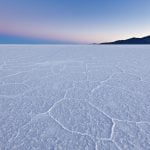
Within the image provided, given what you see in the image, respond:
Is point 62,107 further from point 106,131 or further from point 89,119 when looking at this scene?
point 106,131

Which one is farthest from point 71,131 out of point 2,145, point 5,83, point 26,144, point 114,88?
point 5,83

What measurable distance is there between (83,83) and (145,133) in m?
0.80

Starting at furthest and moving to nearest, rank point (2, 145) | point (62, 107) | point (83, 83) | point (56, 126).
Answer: point (83, 83)
point (62, 107)
point (56, 126)
point (2, 145)

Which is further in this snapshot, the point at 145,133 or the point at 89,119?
the point at 89,119

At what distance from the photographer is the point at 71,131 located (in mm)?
762

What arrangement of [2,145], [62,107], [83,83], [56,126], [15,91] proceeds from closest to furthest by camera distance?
[2,145]
[56,126]
[62,107]
[15,91]
[83,83]

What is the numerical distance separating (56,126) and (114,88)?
720 mm

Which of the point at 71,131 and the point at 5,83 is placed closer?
the point at 71,131

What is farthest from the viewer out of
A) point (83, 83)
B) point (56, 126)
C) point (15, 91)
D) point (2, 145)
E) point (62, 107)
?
point (83, 83)

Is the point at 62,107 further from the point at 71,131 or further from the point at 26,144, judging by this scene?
the point at 26,144

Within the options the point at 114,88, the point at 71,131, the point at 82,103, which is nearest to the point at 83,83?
the point at 114,88

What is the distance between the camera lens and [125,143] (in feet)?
2.23

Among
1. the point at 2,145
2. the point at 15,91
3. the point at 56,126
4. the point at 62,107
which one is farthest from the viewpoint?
the point at 15,91

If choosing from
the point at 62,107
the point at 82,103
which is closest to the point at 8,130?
the point at 62,107
